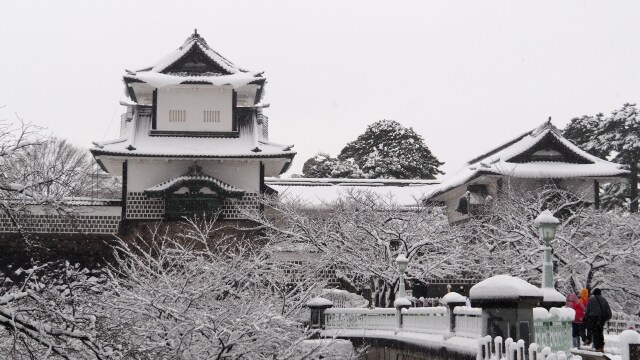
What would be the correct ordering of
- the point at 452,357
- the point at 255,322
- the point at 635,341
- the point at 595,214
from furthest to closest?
1. the point at 595,214
2. the point at 452,357
3. the point at 255,322
4. the point at 635,341

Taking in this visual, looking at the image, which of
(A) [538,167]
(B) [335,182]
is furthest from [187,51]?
(A) [538,167]

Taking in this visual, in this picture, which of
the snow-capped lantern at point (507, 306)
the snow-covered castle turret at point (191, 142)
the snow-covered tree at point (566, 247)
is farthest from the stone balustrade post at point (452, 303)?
the snow-covered castle turret at point (191, 142)

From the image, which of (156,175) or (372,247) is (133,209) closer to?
(156,175)

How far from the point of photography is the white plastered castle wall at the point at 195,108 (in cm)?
3644

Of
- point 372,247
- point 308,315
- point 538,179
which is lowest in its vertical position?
point 308,315

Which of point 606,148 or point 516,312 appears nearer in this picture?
point 516,312

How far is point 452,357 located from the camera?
50.6ft

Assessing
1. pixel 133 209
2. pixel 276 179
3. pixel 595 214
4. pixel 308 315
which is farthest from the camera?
pixel 276 179

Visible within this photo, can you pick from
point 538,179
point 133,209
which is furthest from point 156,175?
point 538,179

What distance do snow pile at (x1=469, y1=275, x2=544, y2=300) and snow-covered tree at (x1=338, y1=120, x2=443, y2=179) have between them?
50.1m

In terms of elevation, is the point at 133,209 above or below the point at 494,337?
above

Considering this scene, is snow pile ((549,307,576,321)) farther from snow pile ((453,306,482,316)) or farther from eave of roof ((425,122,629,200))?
eave of roof ((425,122,629,200))

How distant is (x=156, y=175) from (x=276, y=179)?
916 cm

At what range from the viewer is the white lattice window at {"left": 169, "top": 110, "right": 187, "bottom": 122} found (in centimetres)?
3653
